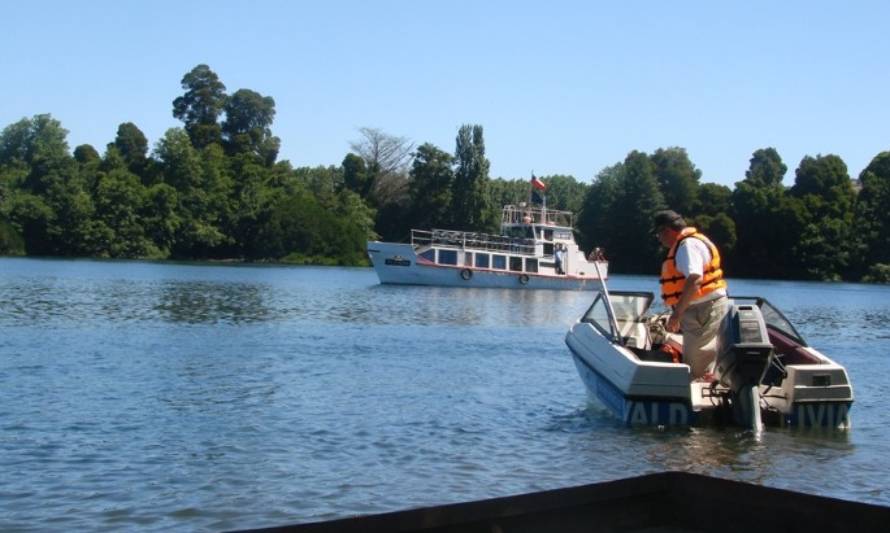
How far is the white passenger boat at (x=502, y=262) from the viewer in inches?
2692

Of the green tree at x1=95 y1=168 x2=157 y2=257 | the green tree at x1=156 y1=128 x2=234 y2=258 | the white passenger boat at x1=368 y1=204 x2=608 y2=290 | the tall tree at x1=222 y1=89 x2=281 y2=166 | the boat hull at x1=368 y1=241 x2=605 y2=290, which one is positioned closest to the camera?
the boat hull at x1=368 y1=241 x2=605 y2=290

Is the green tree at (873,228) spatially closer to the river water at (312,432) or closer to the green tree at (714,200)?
the green tree at (714,200)

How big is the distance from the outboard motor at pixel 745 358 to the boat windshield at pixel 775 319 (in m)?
1.79

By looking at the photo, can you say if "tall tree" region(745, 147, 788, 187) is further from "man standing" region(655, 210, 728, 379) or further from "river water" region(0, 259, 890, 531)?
"man standing" region(655, 210, 728, 379)

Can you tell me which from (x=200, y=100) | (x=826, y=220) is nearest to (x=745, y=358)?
(x=826, y=220)

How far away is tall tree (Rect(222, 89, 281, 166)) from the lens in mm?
146000

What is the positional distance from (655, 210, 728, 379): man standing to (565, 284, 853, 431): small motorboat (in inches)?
7.9

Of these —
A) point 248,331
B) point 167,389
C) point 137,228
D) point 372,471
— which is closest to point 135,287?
point 248,331

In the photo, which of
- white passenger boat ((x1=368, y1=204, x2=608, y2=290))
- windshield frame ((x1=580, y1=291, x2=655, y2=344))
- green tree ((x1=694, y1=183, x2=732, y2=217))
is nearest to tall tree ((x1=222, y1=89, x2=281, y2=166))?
green tree ((x1=694, y1=183, x2=732, y2=217))

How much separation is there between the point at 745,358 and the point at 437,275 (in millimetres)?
55827

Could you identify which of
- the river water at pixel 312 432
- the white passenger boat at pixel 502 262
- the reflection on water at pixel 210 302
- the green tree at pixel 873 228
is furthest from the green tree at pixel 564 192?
the river water at pixel 312 432

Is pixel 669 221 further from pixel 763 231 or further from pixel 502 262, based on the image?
pixel 763 231

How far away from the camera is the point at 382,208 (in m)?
129

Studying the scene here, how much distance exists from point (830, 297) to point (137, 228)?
6943 centimetres
